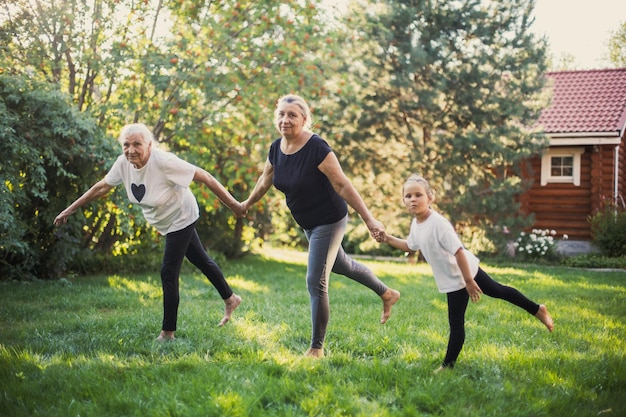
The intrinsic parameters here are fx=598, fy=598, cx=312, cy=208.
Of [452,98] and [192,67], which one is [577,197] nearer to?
[452,98]

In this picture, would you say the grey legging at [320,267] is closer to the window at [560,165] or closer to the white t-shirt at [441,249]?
the white t-shirt at [441,249]

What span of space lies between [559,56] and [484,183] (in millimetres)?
33066

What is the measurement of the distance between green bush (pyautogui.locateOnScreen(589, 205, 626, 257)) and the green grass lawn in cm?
758

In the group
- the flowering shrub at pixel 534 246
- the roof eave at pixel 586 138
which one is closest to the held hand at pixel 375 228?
the flowering shrub at pixel 534 246

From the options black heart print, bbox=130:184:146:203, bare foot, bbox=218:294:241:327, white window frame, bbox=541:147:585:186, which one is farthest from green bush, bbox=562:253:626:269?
black heart print, bbox=130:184:146:203


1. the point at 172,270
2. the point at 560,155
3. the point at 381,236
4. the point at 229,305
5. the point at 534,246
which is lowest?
the point at 534,246

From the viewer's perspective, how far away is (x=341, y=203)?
14.8ft

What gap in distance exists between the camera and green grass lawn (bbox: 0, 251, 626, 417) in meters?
3.44

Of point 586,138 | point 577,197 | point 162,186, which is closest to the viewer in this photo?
point 162,186

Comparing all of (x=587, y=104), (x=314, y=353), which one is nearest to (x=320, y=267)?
(x=314, y=353)

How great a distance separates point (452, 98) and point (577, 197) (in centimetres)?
581

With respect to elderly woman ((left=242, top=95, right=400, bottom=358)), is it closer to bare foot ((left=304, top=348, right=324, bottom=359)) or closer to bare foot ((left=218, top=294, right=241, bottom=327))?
bare foot ((left=304, top=348, right=324, bottom=359))

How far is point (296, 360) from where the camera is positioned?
13.9ft

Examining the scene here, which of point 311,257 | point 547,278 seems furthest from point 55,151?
point 547,278
